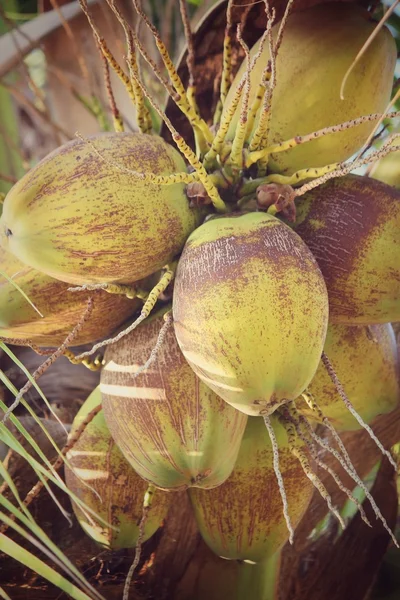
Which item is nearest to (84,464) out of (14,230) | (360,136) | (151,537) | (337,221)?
(151,537)

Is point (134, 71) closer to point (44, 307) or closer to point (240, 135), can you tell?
point (240, 135)

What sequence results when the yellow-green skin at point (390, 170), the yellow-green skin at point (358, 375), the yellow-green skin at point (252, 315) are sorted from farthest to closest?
the yellow-green skin at point (390, 170) < the yellow-green skin at point (358, 375) < the yellow-green skin at point (252, 315)

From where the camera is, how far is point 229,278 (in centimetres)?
71

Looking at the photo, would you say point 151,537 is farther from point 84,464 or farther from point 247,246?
point 247,246

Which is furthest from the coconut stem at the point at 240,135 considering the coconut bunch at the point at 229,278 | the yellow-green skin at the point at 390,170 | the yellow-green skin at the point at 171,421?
the yellow-green skin at the point at 390,170

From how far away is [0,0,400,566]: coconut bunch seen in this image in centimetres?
72

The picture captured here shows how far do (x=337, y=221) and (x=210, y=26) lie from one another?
418 millimetres

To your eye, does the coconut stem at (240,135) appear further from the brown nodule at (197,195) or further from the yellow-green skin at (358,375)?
the yellow-green skin at (358,375)

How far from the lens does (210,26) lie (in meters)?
1.06

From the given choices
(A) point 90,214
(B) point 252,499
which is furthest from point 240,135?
(B) point 252,499

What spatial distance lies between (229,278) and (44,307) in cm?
29

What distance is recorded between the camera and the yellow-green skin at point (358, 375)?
0.95 metres

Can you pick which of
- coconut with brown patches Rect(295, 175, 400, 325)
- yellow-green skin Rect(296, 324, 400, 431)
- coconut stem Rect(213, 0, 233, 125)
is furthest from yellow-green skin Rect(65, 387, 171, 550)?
coconut stem Rect(213, 0, 233, 125)

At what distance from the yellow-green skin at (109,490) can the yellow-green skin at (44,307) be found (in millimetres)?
148
